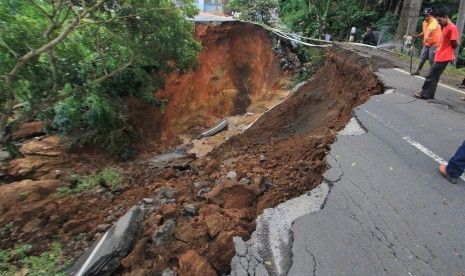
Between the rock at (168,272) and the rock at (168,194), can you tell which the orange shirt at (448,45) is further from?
the rock at (168,272)

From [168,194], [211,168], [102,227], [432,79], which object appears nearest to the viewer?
[102,227]

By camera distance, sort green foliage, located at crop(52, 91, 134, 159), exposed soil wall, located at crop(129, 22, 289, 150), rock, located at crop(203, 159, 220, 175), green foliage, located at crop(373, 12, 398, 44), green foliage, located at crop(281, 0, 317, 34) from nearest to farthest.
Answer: rock, located at crop(203, 159, 220, 175) → green foliage, located at crop(52, 91, 134, 159) → exposed soil wall, located at crop(129, 22, 289, 150) → green foliage, located at crop(373, 12, 398, 44) → green foliage, located at crop(281, 0, 317, 34)

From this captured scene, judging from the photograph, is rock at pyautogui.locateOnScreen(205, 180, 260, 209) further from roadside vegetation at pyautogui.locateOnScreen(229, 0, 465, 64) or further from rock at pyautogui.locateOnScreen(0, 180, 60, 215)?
roadside vegetation at pyautogui.locateOnScreen(229, 0, 465, 64)

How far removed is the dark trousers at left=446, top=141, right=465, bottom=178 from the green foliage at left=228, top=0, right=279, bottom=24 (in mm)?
13477

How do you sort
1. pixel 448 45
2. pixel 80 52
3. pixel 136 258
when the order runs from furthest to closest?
pixel 448 45 < pixel 80 52 < pixel 136 258

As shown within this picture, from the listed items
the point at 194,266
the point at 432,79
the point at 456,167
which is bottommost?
the point at 194,266

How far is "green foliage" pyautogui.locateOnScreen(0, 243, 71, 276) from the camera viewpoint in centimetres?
348

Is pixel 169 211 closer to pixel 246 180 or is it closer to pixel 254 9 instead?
pixel 246 180

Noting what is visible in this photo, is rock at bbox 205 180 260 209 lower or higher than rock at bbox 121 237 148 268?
higher

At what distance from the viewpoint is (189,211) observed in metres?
3.46

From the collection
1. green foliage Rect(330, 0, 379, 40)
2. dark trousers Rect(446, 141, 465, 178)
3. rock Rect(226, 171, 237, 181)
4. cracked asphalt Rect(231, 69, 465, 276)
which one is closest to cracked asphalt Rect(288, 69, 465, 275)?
cracked asphalt Rect(231, 69, 465, 276)

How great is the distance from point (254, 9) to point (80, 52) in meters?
11.8

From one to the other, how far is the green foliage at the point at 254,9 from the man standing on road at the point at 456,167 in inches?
530

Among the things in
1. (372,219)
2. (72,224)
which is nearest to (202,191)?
(72,224)
